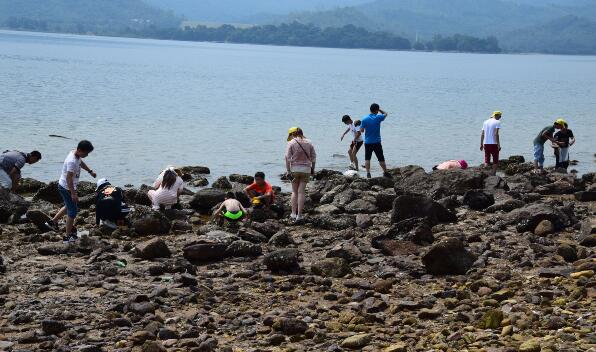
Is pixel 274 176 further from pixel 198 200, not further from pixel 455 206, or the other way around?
pixel 455 206

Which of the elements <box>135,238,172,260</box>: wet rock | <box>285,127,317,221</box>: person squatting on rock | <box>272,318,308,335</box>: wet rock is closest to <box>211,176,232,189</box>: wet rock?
<box>285,127,317,221</box>: person squatting on rock

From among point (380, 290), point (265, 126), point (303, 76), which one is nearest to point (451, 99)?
point (265, 126)

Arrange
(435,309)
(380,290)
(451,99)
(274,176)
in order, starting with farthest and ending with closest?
(451,99) → (274,176) → (380,290) → (435,309)

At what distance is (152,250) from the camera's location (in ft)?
47.2

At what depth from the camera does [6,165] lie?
1989 centimetres

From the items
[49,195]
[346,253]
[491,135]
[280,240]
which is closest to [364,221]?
[280,240]

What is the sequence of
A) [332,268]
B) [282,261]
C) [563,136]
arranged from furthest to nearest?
[563,136] < [282,261] < [332,268]

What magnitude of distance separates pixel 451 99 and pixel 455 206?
57894 mm

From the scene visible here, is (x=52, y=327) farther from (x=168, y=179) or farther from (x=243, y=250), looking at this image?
(x=168, y=179)

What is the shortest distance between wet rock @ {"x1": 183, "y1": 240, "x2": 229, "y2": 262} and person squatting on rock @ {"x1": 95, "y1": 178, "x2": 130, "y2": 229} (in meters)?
3.38

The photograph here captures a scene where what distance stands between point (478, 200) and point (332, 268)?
6336 mm

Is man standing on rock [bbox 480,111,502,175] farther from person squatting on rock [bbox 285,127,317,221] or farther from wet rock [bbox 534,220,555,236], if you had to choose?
wet rock [bbox 534,220,555,236]

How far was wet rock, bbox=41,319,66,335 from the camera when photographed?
1036 centimetres

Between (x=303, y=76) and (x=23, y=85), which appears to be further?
(x=303, y=76)
